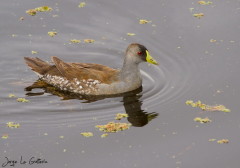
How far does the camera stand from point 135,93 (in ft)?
44.8

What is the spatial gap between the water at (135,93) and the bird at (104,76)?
11.5 inches

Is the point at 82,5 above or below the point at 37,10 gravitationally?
above

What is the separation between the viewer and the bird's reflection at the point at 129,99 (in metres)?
12.5

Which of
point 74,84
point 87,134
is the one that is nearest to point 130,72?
point 74,84

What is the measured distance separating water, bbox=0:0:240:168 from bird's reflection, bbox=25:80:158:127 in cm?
4

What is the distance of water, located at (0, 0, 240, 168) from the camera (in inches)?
444

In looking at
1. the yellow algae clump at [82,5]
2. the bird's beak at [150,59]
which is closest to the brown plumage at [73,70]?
the bird's beak at [150,59]

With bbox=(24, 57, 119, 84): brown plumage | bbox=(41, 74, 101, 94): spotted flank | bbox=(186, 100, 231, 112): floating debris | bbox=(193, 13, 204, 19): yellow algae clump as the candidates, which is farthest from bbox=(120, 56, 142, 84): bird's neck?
bbox=(193, 13, 204, 19): yellow algae clump

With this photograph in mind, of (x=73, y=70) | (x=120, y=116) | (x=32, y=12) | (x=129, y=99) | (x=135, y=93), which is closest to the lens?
(x=120, y=116)

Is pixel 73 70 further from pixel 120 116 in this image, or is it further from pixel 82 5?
pixel 82 5

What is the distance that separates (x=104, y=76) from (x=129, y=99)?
2.62ft

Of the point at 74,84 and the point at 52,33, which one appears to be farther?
the point at 52,33

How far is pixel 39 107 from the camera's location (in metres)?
12.9

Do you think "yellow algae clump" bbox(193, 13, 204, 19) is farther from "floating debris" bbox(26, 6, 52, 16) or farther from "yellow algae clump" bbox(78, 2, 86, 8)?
"floating debris" bbox(26, 6, 52, 16)
